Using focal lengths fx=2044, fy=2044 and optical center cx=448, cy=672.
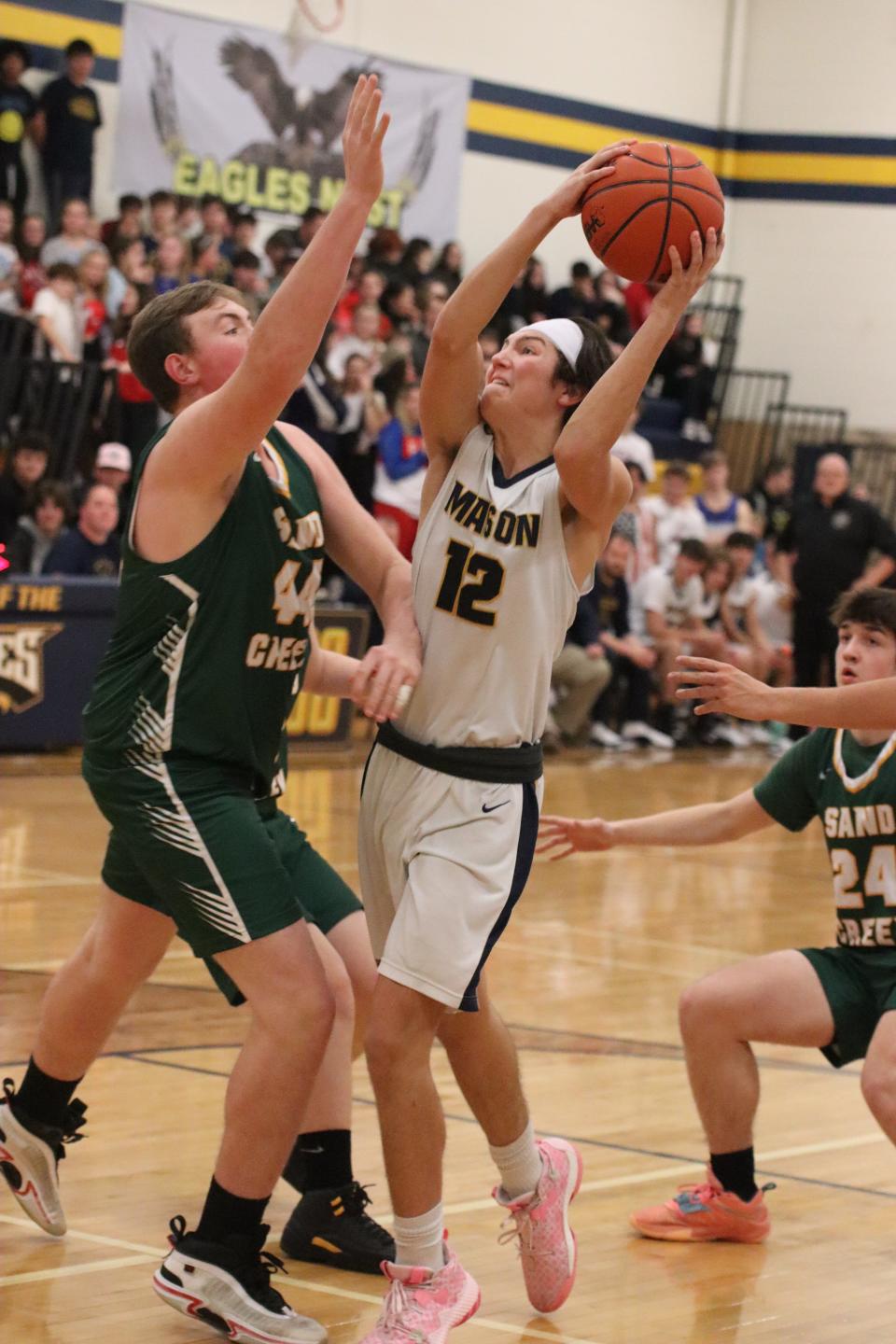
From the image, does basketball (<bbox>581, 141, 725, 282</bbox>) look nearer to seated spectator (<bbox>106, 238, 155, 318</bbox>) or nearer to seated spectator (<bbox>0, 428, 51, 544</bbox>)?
seated spectator (<bbox>0, 428, 51, 544</bbox>)

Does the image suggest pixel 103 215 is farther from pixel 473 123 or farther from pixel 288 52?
pixel 473 123

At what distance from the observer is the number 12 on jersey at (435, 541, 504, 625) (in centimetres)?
392

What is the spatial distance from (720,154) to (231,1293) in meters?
20.9

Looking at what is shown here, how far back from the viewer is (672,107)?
73.7 ft

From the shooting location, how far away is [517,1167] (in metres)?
4.11

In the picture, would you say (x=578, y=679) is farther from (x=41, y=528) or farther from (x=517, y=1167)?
(x=517, y=1167)

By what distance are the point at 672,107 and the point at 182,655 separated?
65.2ft

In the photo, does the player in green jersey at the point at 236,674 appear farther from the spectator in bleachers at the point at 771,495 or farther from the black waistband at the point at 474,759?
the spectator in bleachers at the point at 771,495

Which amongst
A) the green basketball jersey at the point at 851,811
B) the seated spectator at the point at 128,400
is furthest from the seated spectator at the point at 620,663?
the green basketball jersey at the point at 851,811

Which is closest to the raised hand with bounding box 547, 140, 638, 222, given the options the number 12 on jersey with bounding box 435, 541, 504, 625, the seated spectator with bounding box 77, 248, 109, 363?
the number 12 on jersey with bounding box 435, 541, 504, 625

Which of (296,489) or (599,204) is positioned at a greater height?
(599,204)

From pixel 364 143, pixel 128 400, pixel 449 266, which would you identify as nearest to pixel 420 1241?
pixel 364 143

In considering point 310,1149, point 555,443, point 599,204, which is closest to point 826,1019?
point 310,1149

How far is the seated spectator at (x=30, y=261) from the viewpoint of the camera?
13766 millimetres
